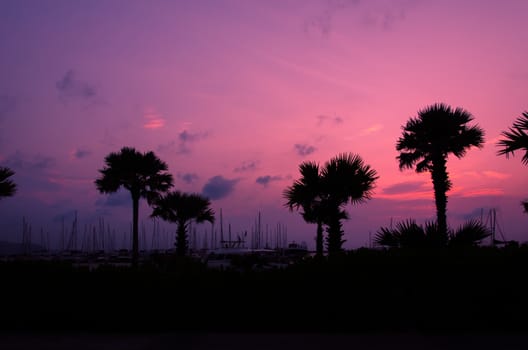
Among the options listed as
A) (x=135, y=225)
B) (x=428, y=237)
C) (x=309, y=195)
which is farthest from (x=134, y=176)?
(x=428, y=237)

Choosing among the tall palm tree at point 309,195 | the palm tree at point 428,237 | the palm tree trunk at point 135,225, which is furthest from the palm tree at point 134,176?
the palm tree at point 428,237

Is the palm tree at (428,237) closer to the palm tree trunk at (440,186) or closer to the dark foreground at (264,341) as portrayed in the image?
the dark foreground at (264,341)

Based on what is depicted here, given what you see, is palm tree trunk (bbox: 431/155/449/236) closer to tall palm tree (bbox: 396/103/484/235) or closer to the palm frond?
tall palm tree (bbox: 396/103/484/235)

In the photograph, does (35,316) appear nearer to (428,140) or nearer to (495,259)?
(495,259)

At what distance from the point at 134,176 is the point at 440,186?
22228mm

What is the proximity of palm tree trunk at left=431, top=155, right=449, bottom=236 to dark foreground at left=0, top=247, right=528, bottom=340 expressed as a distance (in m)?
16.4

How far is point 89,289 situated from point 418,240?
334 inches

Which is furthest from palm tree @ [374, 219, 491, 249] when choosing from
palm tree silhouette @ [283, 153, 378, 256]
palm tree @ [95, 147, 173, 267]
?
palm tree @ [95, 147, 173, 267]

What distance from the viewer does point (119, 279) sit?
9711 mm

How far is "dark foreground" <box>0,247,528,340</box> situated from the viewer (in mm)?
9039

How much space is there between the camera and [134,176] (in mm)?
37094

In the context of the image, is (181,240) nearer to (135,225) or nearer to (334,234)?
(135,225)

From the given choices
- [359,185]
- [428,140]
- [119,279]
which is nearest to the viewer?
[119,279]

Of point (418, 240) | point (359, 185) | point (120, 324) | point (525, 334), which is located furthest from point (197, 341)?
point (359, 185)
